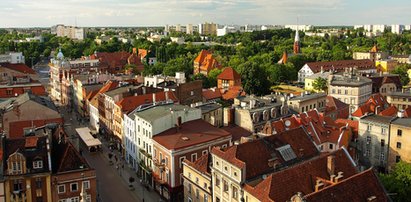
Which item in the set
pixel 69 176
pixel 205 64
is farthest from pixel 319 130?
pixel 205 64

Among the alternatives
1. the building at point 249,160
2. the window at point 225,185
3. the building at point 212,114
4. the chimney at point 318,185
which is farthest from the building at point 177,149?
the chimney at point 318,185

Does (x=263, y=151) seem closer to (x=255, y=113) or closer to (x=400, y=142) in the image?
(x=255, y=113)

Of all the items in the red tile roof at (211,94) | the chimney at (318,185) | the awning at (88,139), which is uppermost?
the red tile roof at (211,94)

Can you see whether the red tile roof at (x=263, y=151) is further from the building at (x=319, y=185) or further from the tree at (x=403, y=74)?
the tree at (x=403, y=74)

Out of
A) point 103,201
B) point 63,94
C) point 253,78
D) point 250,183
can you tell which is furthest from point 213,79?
point 250,183

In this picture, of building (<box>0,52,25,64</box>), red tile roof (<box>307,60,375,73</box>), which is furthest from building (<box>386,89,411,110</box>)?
building (<box>0,52,25,64</box>)
